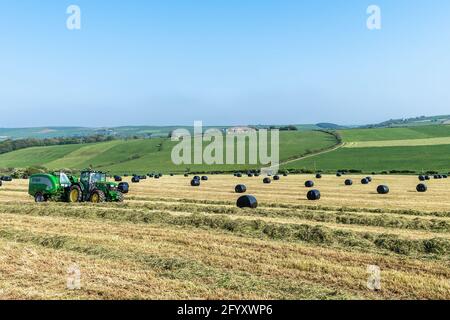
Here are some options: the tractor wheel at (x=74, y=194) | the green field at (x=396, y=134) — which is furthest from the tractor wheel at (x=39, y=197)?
the green field at (x=396, y=134)

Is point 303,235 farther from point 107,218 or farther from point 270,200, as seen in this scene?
point 270,200

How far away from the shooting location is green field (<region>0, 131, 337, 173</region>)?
82.5m

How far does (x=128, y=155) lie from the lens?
329 ft

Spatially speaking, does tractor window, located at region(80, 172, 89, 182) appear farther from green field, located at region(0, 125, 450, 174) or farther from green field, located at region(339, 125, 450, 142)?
green field, located at region(339, 125, 450, 142)

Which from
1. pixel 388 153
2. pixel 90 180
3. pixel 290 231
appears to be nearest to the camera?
pixel 290 231

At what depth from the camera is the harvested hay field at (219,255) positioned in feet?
29.3

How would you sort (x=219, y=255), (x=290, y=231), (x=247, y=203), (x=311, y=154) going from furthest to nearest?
(x=311, y=154)
(x=247, y=203)
(x=290, y=231)
(x=219, y=255)

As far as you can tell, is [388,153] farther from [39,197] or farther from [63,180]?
[39,197]

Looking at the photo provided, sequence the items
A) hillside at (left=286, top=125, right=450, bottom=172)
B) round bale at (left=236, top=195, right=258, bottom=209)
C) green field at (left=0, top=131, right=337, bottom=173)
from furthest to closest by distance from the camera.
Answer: green field at (left=0, top=131, right=337, bottom=173) → hillside at (left=286, top=125, right=450, bottom=172) → round bale at (left=236, top=195, right=258, bottom=209)

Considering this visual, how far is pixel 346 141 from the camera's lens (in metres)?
101

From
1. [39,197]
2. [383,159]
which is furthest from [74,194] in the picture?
[383,159]

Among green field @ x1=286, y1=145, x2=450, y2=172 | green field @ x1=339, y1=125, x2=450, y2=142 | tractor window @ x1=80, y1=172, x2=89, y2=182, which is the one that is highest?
green field @ x1=339, y1=125, x2=450, y2=142

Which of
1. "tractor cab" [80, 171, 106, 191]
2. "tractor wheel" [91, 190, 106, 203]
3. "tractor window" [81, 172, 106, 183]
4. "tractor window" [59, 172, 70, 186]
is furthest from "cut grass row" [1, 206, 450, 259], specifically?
"tractor window" [59, 172, 70, 186]
